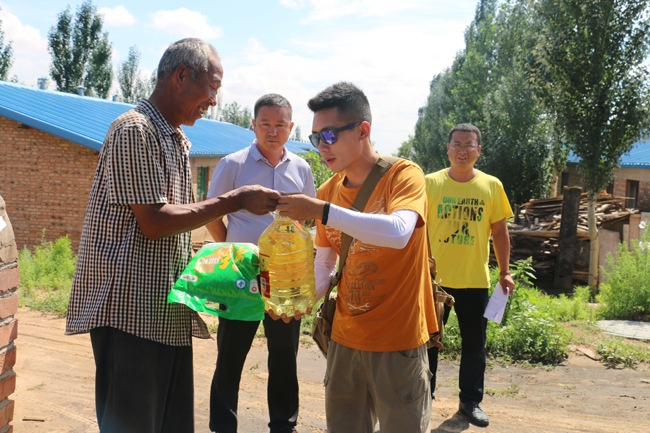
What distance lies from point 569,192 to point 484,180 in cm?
775

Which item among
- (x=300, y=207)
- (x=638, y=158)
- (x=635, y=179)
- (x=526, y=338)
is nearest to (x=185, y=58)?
(x=300, y=207)

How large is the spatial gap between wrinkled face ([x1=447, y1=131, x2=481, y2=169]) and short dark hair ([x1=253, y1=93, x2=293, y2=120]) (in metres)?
1.55

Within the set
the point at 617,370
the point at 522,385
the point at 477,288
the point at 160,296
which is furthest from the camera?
the point at 617,370

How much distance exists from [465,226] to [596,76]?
26.0 ft

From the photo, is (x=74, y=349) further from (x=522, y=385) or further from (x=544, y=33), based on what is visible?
(x=544, y=33)

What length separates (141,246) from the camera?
216cm

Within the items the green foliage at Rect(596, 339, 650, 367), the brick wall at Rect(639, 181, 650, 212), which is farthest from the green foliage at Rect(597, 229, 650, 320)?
the brick wall at Rect(639, 181, 650, 212)

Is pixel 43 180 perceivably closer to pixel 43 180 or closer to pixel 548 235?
pixel 43 180

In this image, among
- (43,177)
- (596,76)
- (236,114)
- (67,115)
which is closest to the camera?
(596,76)

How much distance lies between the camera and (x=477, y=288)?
423 centimetres

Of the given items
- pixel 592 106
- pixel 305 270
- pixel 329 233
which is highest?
pixel 592 106

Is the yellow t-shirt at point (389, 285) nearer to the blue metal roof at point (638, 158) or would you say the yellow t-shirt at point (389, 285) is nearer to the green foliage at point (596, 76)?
the green foliage at point (596, 76)

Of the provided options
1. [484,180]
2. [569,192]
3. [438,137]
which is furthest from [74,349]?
[438,137]

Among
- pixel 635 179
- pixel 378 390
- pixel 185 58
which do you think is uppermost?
pixel 635 179
